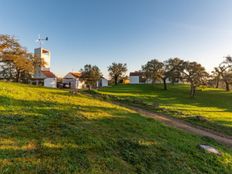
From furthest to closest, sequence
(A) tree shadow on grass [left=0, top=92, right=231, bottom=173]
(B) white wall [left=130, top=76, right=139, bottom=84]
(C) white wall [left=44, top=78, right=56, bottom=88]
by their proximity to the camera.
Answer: (B) white wall [left=130, top=76, right=139, bottom=84] < (C) white wall [left=44, top=78, right=56, bottom=88] < (A) tree shadow on grass [left=0, top=92, right=231, bottom=173]

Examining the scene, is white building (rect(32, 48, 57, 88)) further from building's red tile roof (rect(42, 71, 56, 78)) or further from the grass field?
the grass field

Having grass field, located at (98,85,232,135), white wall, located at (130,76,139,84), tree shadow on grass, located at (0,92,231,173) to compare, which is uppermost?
white wall, located at (130,76,139,84)

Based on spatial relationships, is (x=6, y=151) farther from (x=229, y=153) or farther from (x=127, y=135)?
(x=229, y=153)

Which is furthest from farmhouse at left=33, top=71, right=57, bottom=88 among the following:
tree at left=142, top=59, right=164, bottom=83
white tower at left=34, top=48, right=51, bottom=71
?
tree at left=142, top=59, right=164, bottom=83

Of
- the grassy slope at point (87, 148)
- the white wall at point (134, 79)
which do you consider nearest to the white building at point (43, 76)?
→ the white wall at point (134, 79)

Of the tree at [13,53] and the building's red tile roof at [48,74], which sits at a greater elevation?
the tree at [13,53]

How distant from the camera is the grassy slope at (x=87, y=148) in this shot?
558cm

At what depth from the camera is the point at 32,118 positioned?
29.6 ft

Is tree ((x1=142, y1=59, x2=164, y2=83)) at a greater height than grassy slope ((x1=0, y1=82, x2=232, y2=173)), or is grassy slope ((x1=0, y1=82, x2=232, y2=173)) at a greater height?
tree ((x1=142, y1=59, x2=164, y2=83))

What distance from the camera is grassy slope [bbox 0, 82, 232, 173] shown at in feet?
18.3

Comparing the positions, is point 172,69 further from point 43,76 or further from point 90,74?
point 43,76

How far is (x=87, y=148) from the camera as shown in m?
6.88

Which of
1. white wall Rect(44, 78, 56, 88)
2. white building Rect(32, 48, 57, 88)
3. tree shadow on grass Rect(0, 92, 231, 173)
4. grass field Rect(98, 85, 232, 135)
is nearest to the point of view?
tree shadow on grass Rect(0, 92, 231, 173)

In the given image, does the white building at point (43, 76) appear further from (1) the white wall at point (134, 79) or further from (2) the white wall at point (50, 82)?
(1) the white wall at point (134, 79)
